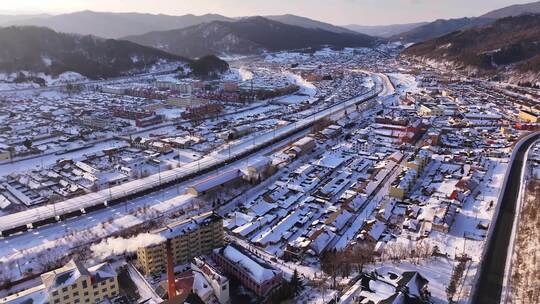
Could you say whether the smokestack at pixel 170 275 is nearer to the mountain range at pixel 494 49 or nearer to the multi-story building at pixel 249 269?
the multi-story building at pixel 249 269

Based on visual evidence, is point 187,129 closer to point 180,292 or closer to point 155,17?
point 180,292

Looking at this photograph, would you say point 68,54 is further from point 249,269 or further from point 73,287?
point 249,269

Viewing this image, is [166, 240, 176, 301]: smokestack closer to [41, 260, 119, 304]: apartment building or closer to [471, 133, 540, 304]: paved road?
[41, 260, 119, 304]: apartment building

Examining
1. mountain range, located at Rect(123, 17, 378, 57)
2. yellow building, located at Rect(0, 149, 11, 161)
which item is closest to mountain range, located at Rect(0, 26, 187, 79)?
mountain range, located at Rect(123, 17, 378, 57)

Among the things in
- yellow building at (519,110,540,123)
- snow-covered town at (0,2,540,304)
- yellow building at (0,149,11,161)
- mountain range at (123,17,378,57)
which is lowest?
yellow building at (0,149,11,161)

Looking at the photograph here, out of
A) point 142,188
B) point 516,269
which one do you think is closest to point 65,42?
point 142,188
